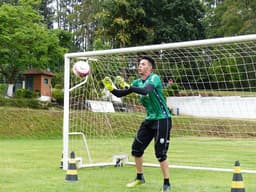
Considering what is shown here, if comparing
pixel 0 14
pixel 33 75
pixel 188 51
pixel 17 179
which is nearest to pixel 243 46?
pixel 188 51

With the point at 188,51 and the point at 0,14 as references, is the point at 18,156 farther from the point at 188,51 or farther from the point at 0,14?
the point at 0,14

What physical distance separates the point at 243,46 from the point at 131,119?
6.42 m

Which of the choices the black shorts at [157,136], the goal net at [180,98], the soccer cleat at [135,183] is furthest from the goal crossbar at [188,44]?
the soccer cleat at [135,183]

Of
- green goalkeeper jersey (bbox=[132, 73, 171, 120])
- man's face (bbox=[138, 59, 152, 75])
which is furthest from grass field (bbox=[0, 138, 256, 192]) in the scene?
man's face (bbox=[138, 59, 152, 75])

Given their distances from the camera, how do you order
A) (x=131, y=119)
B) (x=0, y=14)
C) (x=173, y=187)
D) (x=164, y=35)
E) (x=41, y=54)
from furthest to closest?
(x=164, y=35) < (x=41, y=54) < (x=0, y=14) < (x=131, y=119) < (x=173, y=187)

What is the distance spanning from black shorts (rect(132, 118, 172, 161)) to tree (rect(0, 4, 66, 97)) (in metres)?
20.7

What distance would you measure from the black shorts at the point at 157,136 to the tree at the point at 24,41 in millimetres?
20671

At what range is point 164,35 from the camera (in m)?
42.0

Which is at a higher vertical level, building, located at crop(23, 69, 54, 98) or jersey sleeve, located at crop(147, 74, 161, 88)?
building, located at crop(23, 69, 54, 98)

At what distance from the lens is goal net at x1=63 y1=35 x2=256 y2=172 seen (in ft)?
32.6

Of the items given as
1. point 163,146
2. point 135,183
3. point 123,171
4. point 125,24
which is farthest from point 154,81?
point 125,24

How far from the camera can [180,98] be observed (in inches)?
543

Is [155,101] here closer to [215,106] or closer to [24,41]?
[215,106]

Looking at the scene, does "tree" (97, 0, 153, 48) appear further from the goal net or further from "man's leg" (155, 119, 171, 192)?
"man's leg" (155, 119, 171, 192)
